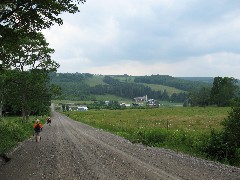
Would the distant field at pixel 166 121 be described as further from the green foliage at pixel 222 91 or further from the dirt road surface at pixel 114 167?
the green foliage at pixel 222 91

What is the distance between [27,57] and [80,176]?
103 feet

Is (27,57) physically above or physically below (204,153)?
above

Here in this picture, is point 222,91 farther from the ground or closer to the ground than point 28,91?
closer to the ground

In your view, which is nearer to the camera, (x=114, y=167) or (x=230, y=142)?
(x=114, y=167)

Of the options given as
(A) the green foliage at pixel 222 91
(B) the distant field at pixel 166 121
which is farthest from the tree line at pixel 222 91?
(B) the distant field at pixel 166 121

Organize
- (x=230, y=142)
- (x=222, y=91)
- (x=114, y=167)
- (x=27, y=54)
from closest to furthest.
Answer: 1. (x=114, y=167)
2. (x=230, y=142)
3. (x=27, y=54)
4. (x=222, y=91)

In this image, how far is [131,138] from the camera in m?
30.5

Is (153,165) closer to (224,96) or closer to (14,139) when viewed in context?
(14,139)

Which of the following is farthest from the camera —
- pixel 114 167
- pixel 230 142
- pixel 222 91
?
pixel 222 91

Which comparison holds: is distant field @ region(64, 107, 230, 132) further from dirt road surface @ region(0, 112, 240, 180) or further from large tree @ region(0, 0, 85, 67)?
large tree @ region(0, 0, 85, 67)

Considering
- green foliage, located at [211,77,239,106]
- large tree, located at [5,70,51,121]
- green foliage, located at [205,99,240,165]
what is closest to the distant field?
green foliage, located at [205,99,240,165]

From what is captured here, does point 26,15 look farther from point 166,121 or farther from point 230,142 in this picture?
point 166,121

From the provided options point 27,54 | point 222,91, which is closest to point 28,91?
point 27,54

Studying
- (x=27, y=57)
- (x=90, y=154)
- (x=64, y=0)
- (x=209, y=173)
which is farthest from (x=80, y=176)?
(x=27, y=57)
